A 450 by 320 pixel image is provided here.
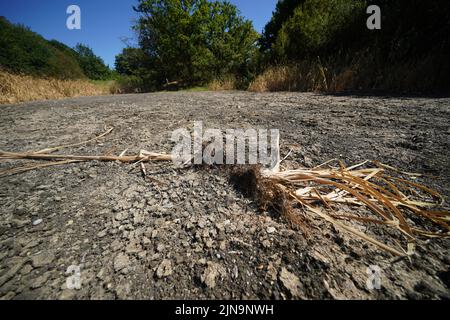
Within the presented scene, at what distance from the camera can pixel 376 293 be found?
17.5 inches

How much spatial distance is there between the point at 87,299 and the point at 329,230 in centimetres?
75

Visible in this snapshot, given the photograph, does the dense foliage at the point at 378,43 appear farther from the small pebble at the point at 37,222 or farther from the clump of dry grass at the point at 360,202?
the small pebble at the point at 37,222

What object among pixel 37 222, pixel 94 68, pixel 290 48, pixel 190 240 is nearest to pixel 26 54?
pixel 94 68

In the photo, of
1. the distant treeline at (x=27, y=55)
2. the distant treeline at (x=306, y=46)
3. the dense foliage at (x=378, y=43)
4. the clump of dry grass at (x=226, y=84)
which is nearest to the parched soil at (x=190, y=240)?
the dense foliage at (x=378, y=43)

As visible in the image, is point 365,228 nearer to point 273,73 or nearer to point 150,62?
point 273,73

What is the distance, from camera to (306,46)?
199 inches

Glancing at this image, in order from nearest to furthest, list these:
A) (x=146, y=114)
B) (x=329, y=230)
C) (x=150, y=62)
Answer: (x=329, y=230)
(x=146, y=114)
(x=150, y=62)

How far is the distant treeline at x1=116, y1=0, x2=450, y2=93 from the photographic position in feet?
10.9

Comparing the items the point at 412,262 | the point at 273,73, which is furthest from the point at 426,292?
the point at 273,73

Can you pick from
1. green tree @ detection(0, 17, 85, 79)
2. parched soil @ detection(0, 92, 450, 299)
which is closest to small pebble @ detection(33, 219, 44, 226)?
parched soil @ detection(0, 92, 450, 299)

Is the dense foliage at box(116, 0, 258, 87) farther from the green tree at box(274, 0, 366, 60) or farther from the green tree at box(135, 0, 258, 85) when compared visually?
the green tree at box(274, 0, 366, 60)

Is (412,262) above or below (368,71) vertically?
below

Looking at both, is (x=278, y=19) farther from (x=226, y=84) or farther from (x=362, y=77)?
(x=362, y=77)

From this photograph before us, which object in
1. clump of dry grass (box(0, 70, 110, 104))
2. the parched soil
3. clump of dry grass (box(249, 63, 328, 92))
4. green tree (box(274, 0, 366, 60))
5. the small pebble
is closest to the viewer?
the parched soil
